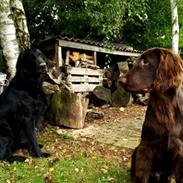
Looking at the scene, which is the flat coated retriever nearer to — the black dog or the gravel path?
the black dog

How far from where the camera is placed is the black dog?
6691mm

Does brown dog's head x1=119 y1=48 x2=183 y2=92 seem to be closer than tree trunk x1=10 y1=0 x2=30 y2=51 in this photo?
Yes

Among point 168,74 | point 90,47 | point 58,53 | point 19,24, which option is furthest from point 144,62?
point 90,47

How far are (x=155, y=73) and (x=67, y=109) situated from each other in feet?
15.3

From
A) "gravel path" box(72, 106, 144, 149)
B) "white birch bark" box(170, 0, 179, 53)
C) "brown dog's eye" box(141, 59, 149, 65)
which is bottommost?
"gravel path" box(72, 106, 144, 149)

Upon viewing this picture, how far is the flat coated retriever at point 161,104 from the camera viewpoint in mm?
4125

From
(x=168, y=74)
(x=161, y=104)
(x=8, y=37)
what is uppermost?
(x=8, y=37)

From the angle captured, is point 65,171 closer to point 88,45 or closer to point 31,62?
point 31,62

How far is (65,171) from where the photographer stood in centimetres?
590

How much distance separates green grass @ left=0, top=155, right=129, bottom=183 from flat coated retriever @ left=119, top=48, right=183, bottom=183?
1350mm

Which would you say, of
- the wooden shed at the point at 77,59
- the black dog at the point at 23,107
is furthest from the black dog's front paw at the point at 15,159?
the wooden shed at the point at 77,59

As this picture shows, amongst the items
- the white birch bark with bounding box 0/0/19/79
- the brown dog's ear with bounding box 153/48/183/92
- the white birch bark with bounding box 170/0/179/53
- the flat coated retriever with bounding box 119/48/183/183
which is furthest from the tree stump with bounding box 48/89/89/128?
the white birch bark with bounding box 170/0/179/53

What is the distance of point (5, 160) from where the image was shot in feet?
21.3

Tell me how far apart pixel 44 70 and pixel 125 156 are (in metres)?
1.91
